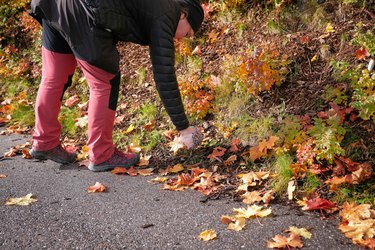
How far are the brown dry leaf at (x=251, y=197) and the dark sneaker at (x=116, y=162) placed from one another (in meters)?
1.12

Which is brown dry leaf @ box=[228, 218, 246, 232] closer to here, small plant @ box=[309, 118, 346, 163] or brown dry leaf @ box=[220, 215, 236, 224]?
brown dry leaf @ box=[220, 215, 236, 224]

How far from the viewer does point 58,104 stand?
3.45 metres

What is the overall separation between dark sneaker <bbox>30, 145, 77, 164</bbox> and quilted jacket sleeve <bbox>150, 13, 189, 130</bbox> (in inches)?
48.1

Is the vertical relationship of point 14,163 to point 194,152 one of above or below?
below

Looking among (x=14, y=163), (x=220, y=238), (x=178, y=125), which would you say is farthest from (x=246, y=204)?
(x=14, y=163)

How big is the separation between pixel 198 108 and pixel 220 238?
1.82m

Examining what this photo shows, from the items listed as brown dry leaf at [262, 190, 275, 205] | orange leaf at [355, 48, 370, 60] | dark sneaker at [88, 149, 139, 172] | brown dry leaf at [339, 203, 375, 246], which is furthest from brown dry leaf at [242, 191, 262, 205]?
orange leaf at [355, 48, 370, 60]

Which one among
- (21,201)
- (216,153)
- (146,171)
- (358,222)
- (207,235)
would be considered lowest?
(21,201)

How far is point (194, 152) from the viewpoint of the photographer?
3621 mm

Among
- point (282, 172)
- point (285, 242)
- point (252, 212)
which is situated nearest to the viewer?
point (285, 242)

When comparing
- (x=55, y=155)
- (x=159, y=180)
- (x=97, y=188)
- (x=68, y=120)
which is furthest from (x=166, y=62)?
(x=68, y=120)

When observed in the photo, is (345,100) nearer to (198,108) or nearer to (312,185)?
(312,185)

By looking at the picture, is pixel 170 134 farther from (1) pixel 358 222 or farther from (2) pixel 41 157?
(1) pixel 358 222

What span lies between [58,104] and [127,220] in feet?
4.46
